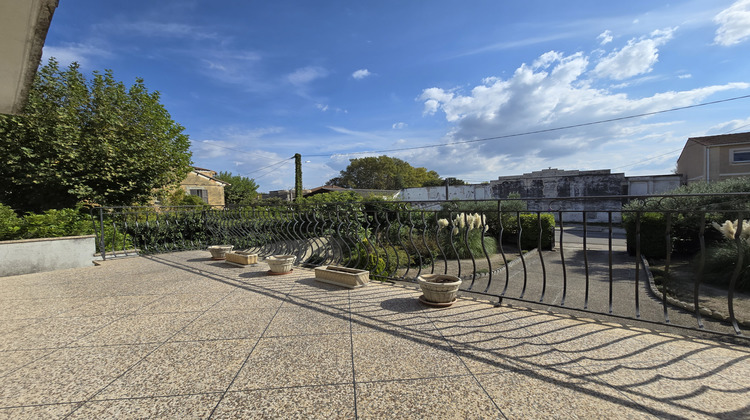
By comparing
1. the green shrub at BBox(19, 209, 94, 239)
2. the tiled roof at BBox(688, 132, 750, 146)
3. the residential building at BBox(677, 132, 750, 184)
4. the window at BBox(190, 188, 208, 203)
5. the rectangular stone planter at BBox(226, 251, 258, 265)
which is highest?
the tiled roof at BBox(688, 132, 750, 146)

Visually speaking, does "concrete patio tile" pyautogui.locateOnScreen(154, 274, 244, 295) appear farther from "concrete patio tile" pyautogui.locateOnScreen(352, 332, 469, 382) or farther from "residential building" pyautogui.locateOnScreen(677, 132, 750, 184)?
"residential building" pyautogui.locateOnScreen(677, 132, 750, 184)

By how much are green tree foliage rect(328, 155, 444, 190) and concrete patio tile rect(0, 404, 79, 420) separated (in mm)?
40437

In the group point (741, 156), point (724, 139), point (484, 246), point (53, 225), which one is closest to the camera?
point (484, 246)

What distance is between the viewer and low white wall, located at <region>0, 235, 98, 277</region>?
4.58 meters

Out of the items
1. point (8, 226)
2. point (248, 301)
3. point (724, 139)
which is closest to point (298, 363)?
point (248, 301)

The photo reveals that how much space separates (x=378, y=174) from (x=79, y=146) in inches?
1389

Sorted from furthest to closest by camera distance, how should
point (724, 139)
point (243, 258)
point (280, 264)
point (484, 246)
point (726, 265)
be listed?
point (724, 139), point (726, 265), point (243, 258), point (280, 264), point (484, 246)

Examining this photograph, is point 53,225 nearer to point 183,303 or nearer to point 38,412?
point 183,303

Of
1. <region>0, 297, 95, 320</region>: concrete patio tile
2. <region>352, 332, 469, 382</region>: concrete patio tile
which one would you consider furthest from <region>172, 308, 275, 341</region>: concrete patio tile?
<region>0, 297, 95, 320</region>: concrete patio tile

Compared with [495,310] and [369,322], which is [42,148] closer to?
[369,322]

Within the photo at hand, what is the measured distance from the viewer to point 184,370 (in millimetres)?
1744

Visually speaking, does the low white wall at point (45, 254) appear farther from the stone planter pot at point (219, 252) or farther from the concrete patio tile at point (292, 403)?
the concrete patio tile at point (292, 403)

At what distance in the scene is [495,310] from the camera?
8.70ft

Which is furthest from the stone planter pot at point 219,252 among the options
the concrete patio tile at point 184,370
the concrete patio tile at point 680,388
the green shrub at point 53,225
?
the concrete patio tile at point 680,388
